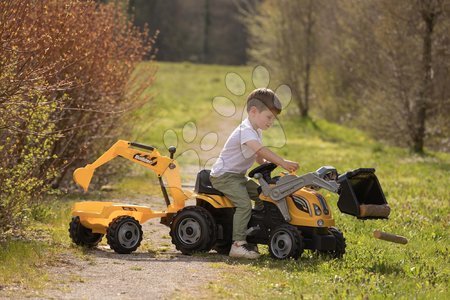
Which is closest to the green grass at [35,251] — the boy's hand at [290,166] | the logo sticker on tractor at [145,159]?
the logo sticker on tractor at [145,159]

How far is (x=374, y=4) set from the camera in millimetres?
26547

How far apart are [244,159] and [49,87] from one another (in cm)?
216

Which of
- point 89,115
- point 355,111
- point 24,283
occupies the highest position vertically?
point 355,111

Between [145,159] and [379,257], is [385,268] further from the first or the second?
[145,159]

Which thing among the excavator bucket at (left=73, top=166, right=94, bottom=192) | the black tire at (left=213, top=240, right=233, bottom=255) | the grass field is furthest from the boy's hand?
the excavator bucket at (left=73, top=166, right=94, bottom=192)

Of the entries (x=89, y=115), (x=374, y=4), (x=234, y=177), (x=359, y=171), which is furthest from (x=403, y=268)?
(x=374, y=4)

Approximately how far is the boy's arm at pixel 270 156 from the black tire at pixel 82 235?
201cm

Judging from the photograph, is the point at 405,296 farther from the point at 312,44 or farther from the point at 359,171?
the point at 312,44

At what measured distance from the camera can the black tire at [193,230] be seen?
975 cm

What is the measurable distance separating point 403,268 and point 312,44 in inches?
1156

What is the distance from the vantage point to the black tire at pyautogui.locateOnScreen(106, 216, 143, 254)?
983 cm

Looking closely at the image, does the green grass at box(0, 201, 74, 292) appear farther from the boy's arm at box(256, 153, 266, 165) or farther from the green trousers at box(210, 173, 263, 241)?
the boy's arm at box(256, 153, 266, 165)

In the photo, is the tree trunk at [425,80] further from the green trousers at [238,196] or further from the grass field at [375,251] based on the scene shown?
the green trousers at [238,196]

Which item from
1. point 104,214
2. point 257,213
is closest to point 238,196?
point 257,213
